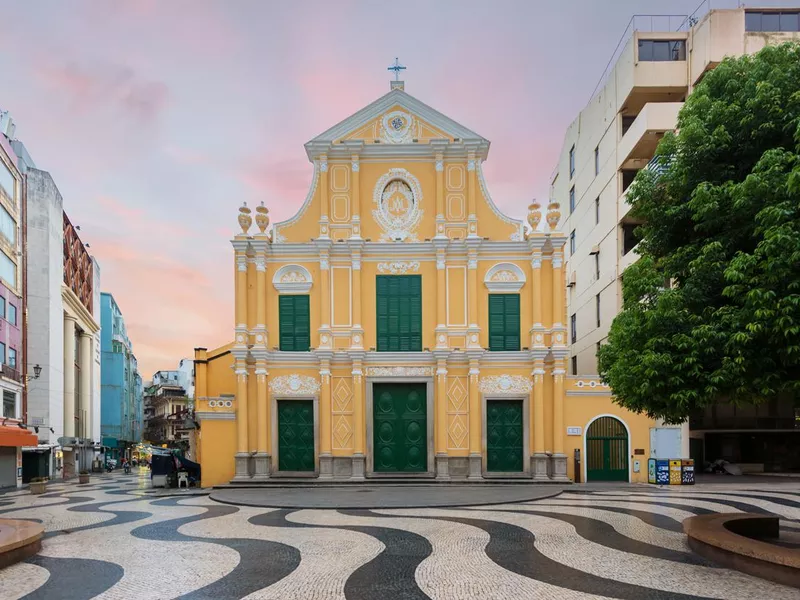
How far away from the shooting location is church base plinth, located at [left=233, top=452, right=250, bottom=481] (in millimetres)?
23625

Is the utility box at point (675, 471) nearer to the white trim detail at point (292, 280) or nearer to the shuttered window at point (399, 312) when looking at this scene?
the shuttered window at point (399, 312)

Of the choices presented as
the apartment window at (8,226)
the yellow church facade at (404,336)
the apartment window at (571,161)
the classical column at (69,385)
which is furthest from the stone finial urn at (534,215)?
the classical column at (69,385)

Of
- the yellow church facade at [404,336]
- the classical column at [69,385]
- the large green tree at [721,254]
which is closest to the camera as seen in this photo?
the large green tree at [721,254]

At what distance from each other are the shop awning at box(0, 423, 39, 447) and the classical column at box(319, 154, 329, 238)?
1554 cm

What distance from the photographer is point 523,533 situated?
1284 cm

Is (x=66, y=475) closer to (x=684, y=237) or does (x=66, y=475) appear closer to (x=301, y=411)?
(x=301, y=411)

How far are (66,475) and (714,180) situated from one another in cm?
4098

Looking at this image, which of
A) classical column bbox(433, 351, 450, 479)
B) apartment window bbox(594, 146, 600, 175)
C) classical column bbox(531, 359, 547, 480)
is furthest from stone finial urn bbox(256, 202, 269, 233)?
apartment window bbox(594, 146, 600, 175)

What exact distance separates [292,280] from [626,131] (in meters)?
19.3

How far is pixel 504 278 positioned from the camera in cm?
2498

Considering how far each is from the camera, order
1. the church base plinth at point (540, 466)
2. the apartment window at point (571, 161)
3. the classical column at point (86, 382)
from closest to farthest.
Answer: the church base plinth at point (540, 466) < the apartment window at point (571, 161) < the classical column at point (86, 382)

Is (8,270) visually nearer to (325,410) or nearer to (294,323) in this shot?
(294,323)

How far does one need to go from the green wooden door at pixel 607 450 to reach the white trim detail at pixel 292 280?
41.3 feet

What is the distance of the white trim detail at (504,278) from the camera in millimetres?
24906
